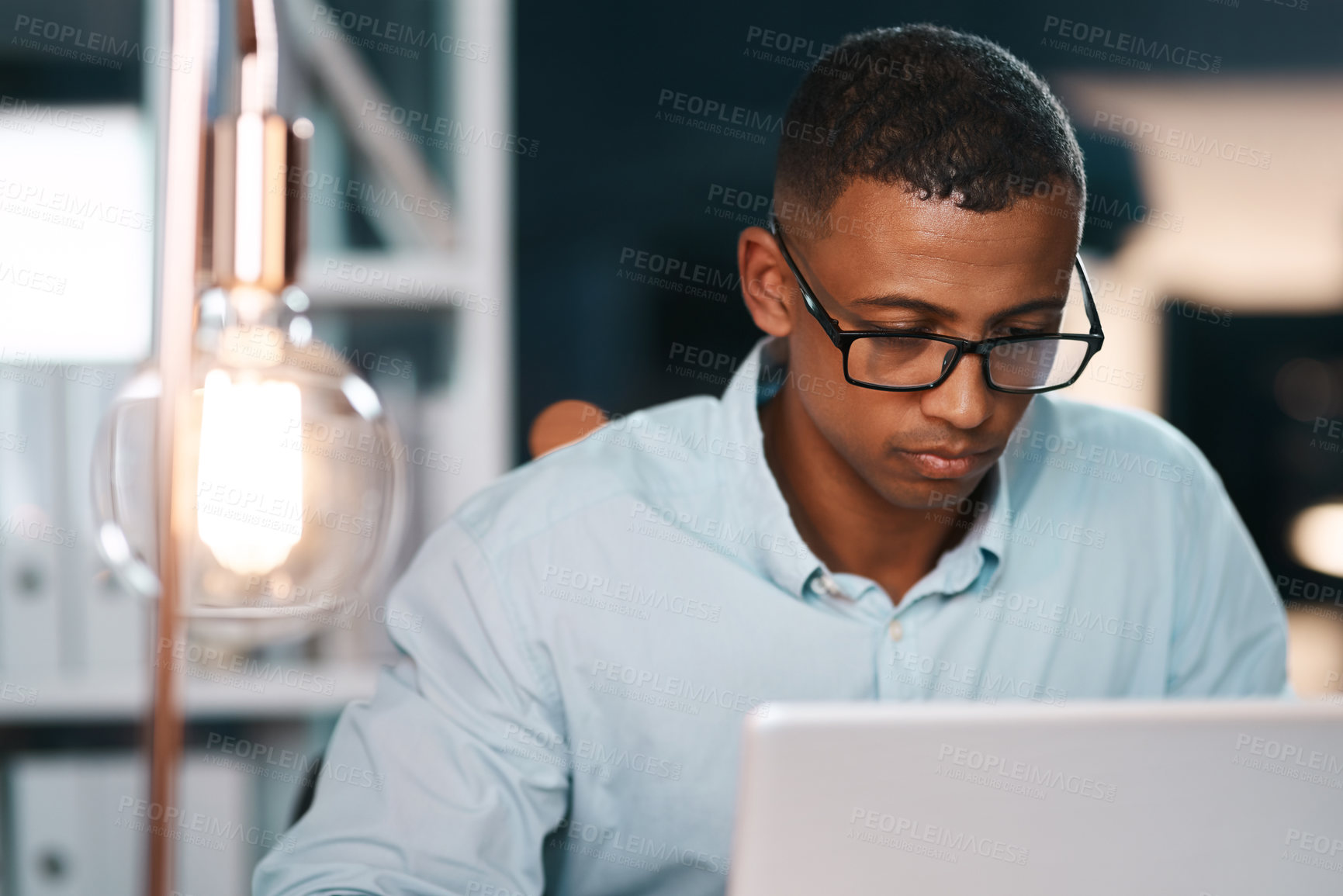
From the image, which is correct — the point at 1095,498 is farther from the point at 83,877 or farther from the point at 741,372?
the point at 83,877

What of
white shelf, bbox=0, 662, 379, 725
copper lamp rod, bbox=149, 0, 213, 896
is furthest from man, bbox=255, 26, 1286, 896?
white shelf, bbox=0, 662, 379, 725

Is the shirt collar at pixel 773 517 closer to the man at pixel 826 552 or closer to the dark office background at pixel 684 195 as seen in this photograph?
the man at pixel 826 552

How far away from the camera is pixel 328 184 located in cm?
196

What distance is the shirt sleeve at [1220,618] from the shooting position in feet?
4.17

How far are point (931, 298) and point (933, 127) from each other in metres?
0.16

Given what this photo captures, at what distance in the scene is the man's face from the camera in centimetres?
95

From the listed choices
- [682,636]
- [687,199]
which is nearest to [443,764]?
[682,636]

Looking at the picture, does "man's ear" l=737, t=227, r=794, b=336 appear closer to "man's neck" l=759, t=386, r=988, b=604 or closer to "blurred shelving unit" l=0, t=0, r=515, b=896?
"man's neck" l=759, t=386, r=988, b=604

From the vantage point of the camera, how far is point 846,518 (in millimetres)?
1182

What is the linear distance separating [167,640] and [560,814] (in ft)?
1.87

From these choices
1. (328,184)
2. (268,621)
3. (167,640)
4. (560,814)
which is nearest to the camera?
(167,640)

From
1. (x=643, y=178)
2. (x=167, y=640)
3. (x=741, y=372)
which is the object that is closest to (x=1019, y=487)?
(x=741, y=372)

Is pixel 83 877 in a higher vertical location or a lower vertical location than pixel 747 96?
lower

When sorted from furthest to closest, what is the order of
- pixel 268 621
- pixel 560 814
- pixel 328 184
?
pixel 328 184, pixel 268 621, pixel 560 814
